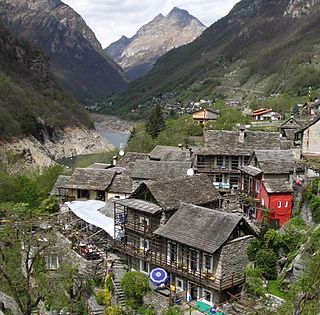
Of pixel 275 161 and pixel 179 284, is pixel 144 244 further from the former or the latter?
pixel 275 161

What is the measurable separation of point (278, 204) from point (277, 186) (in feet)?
4.87

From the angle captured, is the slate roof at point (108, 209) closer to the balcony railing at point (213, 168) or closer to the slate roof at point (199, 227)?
the balcony railing at point (213, 168)

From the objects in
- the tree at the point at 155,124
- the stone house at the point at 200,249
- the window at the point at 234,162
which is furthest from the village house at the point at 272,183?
the tree at the point at 155,124

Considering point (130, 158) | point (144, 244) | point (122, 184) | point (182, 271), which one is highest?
point (130, 158)

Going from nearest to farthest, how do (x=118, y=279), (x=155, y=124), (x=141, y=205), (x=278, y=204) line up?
(x=118, y=279) → (x=141, y=205) → (x=278, y=204) → (x=155, y=124)

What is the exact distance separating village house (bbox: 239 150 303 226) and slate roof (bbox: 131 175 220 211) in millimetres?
3693

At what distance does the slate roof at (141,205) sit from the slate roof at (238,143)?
1253 cm

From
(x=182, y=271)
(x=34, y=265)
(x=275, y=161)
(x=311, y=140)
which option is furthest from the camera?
(x=311, y=140)

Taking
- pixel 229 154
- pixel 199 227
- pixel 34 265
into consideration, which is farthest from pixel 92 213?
pixel 199 227

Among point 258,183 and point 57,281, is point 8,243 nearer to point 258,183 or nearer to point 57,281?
point 57,281

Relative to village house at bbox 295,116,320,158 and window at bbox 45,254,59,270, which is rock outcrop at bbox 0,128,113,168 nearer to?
window at bbox 45,254,59,270

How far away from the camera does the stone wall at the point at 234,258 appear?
112 feet

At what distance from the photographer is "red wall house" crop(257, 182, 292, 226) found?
41906 mm

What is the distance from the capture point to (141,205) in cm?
4066
